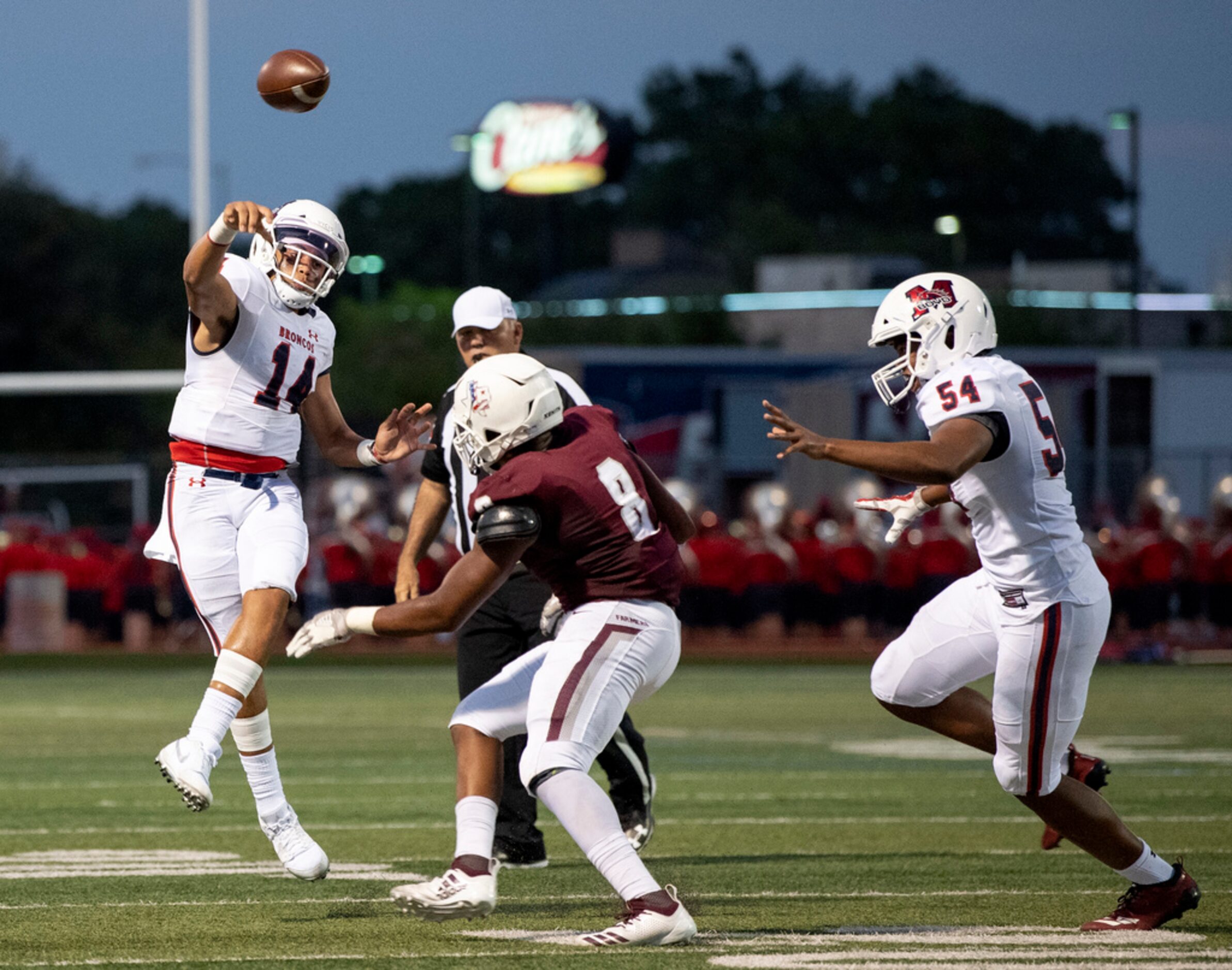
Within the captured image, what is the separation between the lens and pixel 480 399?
209 inches

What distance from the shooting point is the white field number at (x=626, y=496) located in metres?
5.31

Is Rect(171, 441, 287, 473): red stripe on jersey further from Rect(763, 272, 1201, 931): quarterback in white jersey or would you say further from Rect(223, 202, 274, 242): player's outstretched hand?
Rect(763, 272, 1201, 931): quarterback in white jersey

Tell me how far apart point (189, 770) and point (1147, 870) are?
2.78 meters

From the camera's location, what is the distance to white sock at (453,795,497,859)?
529 centimetres

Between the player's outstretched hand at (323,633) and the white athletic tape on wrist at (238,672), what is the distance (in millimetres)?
1010

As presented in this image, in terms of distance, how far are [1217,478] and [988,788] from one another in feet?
65.2

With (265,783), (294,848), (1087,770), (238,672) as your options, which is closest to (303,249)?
(238,672)

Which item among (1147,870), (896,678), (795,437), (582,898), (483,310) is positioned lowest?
(582,898)

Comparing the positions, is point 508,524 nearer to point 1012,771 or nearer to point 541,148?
point 1012,771

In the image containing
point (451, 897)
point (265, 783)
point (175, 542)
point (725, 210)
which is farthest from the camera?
point (725, 210)

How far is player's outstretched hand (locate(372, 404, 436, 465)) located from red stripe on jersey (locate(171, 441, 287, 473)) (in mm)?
408

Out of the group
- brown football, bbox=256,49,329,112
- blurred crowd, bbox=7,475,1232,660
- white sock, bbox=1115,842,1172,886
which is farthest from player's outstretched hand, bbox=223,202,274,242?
blurred crowd, bbox=7,475,1232,660

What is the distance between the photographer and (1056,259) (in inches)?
3191

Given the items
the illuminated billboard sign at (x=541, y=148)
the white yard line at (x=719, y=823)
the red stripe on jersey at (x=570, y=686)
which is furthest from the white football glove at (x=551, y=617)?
the illuminated billboard sign at (x=541, y=148)
